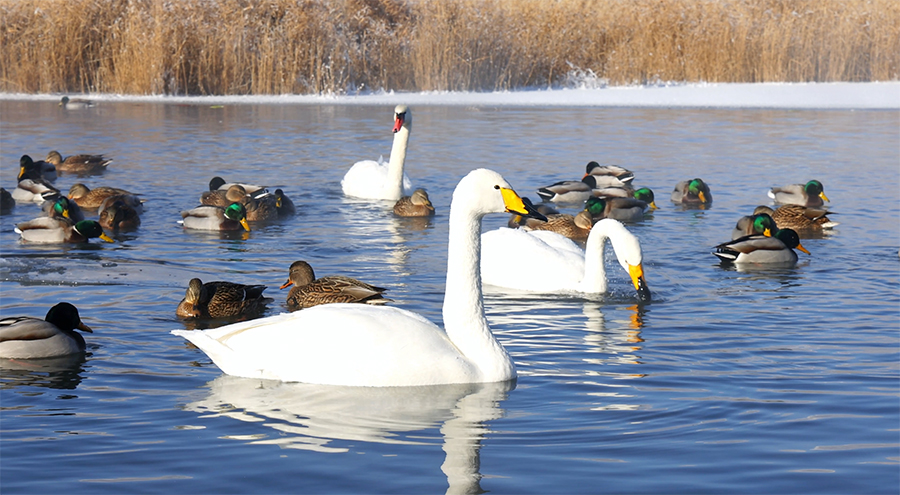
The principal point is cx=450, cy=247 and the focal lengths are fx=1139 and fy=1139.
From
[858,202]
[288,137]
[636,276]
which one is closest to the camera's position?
[636,276]

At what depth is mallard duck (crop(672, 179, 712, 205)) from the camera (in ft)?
44.7

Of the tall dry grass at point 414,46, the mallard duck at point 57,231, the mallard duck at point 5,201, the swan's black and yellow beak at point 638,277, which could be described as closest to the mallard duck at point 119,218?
the mallard duck at point 57,231

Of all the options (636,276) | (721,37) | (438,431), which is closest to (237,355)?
(438,431)

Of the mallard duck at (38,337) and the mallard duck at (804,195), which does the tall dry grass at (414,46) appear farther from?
the mallard duck at (38,337)

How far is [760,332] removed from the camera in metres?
7.59

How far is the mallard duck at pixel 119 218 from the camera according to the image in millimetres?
11703

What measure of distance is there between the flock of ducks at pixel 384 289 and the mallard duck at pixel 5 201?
0.13 ft

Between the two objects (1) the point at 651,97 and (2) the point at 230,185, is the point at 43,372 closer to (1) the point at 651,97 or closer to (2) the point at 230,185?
(2) the point at 230,185

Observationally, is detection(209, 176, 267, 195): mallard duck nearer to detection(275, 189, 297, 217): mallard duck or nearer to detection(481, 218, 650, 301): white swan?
detection(275, 189, 297, 217): mallard duck

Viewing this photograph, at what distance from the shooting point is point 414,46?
95.7ft

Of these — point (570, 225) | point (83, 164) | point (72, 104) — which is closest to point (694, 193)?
point (570, 225)

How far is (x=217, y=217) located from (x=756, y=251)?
5.41 m

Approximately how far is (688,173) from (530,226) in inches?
196

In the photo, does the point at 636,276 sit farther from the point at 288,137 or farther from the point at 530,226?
the point at 288,137
